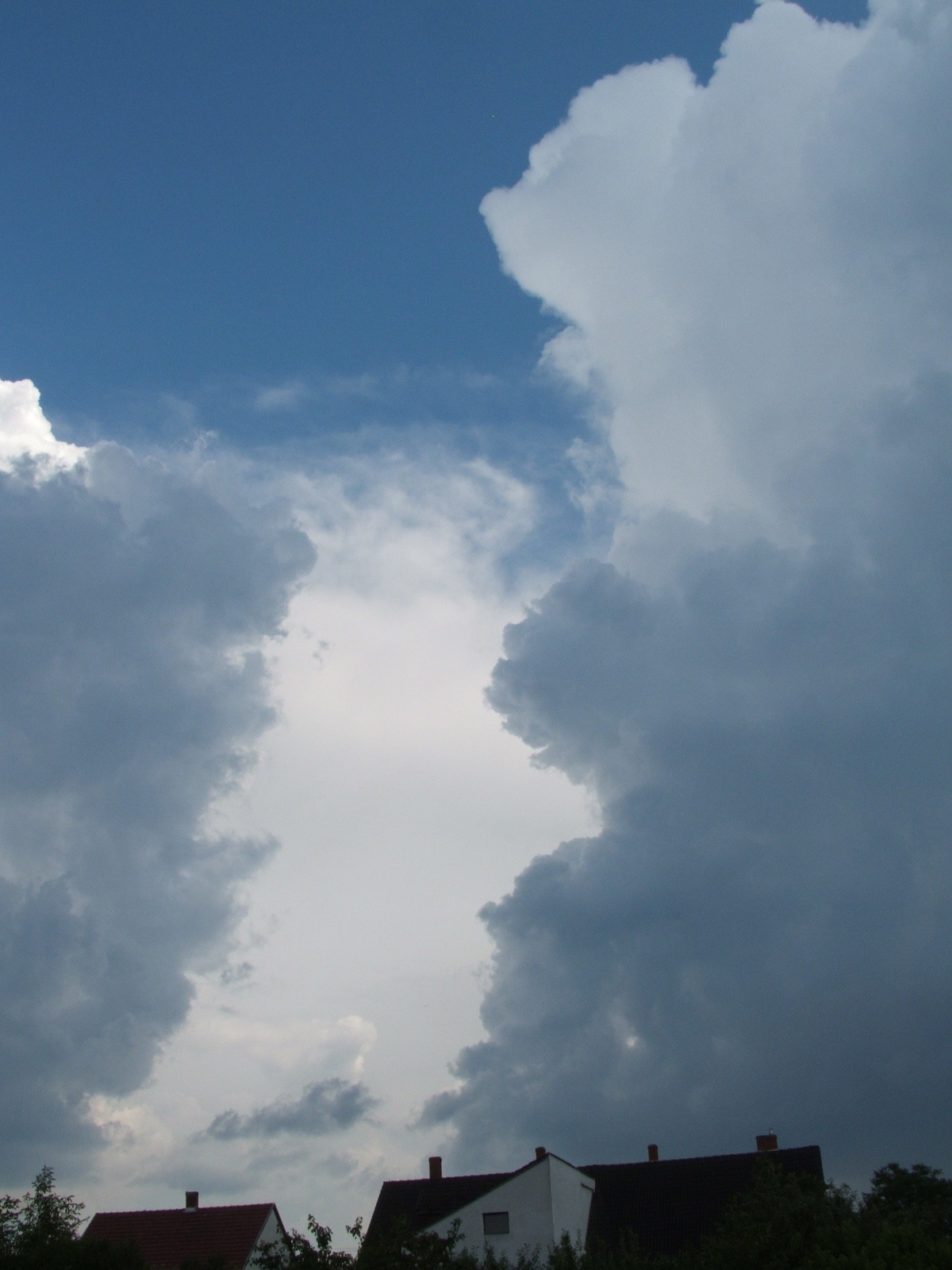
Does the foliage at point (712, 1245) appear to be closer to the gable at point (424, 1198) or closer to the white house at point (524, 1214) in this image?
the white house at point (524, 1214)

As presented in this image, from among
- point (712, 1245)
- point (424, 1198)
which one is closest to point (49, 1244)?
point (712, 1245)

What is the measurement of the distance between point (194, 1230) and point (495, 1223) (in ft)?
60.3

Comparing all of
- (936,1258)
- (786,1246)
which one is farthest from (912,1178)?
(936,1258)

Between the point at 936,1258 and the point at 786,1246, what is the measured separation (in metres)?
6.26

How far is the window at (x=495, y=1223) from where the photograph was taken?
53.4 meters

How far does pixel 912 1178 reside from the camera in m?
76.1

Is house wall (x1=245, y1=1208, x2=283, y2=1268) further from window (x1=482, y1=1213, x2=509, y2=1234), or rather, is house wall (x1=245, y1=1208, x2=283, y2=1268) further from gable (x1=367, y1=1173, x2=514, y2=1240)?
window (x1=482, y1=1213, x2=509, y2=1234)

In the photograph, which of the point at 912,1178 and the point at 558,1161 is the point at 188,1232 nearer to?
the point at 558,1161

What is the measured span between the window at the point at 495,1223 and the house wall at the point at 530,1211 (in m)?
0.15

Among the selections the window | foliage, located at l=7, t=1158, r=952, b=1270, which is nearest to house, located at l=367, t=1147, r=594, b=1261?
the window

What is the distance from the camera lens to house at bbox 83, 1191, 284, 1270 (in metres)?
59.5

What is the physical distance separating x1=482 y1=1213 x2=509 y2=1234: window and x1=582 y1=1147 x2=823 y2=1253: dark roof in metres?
3.82

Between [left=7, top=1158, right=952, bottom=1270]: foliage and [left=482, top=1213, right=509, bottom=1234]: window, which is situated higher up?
[left=7, top=1158, right=952, bottom=1270]: foliage

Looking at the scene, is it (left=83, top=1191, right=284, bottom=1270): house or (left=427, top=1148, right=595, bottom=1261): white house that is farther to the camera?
(left=83, top=1191, right=284, bottom=1270): house
